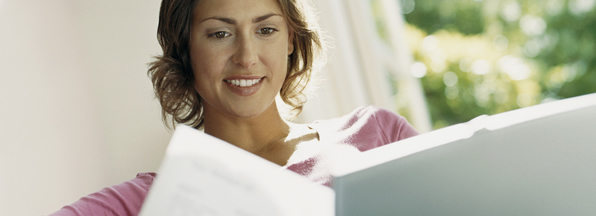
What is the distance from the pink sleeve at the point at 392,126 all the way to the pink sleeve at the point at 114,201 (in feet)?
2.08

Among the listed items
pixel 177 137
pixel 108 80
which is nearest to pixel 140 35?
pixel 108 80

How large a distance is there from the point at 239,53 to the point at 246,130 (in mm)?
260

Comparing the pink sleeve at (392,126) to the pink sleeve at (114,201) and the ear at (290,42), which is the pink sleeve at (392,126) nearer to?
the ear at (290,42)

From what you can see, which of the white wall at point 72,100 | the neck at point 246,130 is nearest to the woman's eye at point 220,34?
the neck at point 246,130

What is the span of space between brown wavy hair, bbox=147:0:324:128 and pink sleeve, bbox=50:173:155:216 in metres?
0.32

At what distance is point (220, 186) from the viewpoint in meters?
0.52

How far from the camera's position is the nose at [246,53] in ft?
4.36

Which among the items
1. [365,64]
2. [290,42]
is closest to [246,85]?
[290,42]

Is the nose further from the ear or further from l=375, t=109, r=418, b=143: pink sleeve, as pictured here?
l=375, t=109, r=418, b=143: pink sleeve

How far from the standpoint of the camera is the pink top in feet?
3.85

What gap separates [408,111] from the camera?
2.43 m

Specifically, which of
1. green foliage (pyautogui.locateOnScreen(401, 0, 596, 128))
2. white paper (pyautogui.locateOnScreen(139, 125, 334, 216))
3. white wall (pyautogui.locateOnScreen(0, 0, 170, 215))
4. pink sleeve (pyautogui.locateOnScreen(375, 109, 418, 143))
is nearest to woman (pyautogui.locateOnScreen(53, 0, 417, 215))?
pink sleeve (pyautogui.locateOnScreen(375, 109, 418, 143))

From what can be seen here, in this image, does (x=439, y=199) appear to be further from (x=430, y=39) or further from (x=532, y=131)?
(x=430, y=39)

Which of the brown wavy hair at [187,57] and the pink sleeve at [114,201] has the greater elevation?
the brown wavy hair at [187,57]
